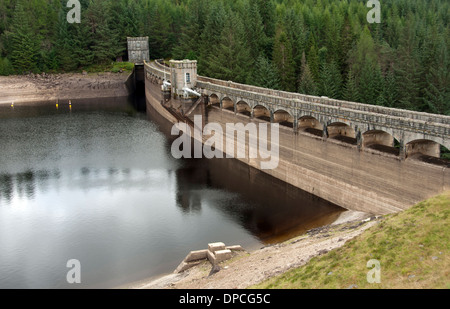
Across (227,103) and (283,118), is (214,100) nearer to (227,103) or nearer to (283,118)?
(227,103)

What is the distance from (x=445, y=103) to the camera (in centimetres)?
6831

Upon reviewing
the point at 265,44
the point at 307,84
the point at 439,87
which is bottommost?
the point at 307,84

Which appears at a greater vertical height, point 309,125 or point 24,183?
point 309,125

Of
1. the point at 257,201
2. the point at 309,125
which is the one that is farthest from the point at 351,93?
the point at 257,201

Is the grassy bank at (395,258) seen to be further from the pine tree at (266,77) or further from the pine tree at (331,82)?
the pine tree at (266,77)

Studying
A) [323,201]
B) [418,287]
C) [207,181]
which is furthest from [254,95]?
[418,287]

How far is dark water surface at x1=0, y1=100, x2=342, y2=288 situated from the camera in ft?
133

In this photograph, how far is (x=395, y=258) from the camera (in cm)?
2739

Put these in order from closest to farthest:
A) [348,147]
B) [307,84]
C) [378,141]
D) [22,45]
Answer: [378,141], [348,147], [307,84], [22,45]

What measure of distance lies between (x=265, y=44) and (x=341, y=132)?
2168 inches

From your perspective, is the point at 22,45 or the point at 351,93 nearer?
the point at 351,93

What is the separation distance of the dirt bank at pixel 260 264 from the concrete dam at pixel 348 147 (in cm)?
603

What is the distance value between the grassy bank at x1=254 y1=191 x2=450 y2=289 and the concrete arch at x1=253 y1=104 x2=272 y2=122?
112 ft

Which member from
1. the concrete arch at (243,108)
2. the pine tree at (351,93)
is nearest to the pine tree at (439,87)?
the pine tree at (351,93)
